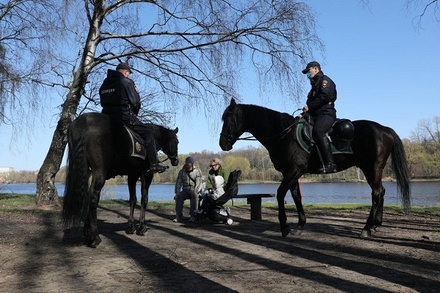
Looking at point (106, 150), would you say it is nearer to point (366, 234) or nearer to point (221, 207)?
point (221, 207)

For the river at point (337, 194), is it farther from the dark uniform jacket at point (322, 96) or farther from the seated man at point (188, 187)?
the seated man at point (188, 187)

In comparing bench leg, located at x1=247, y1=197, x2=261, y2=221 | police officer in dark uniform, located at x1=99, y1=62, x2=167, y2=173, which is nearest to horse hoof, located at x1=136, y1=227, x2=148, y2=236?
police officer in dark uniform, located at x1=99, y1=62, x2=167, y2=173

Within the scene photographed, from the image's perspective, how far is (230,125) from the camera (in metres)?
8.08

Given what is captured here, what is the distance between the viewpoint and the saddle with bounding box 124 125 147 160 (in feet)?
23.2

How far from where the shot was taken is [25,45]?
12.8 meters

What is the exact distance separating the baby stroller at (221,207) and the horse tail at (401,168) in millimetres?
3586

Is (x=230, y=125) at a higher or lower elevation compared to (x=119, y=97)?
lower

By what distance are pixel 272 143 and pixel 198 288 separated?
4.33 metres

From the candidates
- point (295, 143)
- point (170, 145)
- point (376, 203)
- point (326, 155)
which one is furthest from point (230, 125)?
point (376, 203)

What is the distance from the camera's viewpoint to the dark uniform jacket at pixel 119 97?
23.0 ft

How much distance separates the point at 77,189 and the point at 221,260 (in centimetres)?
254

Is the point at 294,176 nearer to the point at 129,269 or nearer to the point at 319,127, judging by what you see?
the point at 319,127

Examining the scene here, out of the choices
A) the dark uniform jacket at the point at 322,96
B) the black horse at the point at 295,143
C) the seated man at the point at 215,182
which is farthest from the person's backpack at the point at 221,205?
the dark uniform jacket at the point at 322,96

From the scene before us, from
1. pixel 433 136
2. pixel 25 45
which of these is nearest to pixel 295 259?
pixel 25 45
